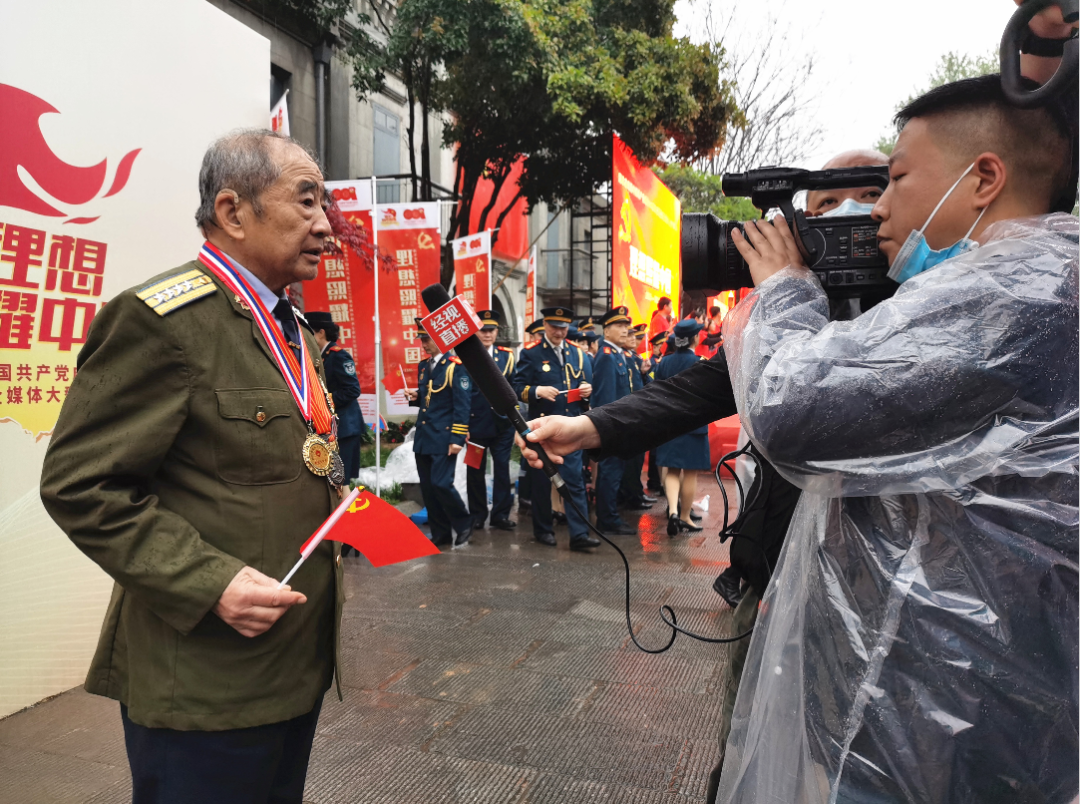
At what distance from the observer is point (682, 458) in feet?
22.1

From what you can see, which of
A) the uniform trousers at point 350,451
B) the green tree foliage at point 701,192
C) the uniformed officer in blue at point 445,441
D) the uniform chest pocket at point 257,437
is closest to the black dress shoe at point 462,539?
the uniformed officer in blue at point 445,441

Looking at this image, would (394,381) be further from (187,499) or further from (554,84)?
(187,499)

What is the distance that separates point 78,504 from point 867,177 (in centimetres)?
162

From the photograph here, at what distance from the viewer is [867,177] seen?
5.05 feet

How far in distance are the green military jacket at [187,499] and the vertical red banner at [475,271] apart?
27.1 ft

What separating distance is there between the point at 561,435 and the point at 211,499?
74cm

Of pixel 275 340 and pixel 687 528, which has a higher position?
pixel 275 340

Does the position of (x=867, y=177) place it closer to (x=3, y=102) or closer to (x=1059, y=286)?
(x=1059, y=286)

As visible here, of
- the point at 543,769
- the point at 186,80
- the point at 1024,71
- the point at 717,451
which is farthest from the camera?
the point at 717,451

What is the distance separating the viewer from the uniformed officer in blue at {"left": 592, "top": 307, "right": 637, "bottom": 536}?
23.0 feet

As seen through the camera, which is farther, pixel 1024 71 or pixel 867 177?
pixel 867 177

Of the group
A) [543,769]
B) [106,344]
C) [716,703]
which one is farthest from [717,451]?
[106,344]

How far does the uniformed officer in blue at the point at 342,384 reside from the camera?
6398 millimetres

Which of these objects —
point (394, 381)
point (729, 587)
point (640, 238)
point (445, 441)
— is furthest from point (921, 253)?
point (640, 238)
